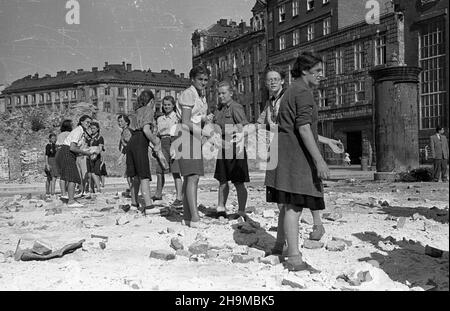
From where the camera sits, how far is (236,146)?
7.27 m

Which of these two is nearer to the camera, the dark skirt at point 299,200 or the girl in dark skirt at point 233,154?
the dark skirt at point 299,200

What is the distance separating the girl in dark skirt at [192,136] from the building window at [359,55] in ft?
115

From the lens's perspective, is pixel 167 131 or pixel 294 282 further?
pixel 167 131

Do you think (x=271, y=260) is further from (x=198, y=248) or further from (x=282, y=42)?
(x=282, y=42)

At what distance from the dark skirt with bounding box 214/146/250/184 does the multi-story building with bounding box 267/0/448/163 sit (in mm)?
25714

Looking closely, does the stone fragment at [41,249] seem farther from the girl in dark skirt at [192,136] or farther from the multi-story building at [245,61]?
the multi-story building at [245,61]

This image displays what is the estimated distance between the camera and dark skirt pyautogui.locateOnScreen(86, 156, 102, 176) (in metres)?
13.1

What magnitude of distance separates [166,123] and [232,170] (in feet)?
8.57

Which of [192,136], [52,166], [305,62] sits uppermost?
[305,62]

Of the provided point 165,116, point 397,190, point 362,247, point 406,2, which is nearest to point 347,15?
point 406,2

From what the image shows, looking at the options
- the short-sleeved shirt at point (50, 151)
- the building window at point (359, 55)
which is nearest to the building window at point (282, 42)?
the building window at point (359, 55)

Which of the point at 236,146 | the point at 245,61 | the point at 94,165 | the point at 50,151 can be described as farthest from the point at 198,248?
the point at 245,61

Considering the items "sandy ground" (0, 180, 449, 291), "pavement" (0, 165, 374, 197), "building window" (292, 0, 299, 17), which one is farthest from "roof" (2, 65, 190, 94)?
"sandy ground" (0, 180, 449, 291)

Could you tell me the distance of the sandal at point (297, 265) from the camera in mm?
4582
